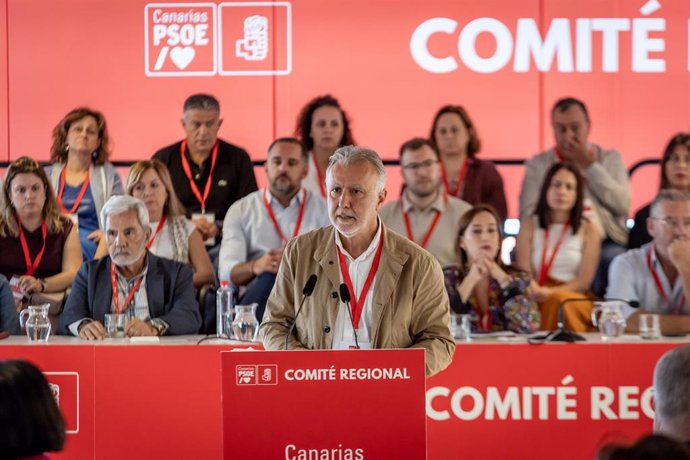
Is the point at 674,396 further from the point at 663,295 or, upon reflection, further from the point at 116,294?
the point at 663,295

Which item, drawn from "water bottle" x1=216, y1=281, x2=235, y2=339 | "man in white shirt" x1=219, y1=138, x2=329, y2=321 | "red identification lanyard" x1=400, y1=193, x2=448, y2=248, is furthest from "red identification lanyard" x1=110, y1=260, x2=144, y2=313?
"red identification lanyard" x1=400, y1=193, x2=448, y2=248

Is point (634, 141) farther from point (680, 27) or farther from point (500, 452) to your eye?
point (500, 452)

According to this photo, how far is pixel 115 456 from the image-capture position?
448cm

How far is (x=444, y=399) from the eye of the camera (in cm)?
456

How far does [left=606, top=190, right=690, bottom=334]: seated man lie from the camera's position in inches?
224

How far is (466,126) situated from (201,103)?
1569 millimetres

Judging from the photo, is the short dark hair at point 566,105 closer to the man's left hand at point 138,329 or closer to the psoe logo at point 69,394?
the man's left hand at point 138,329

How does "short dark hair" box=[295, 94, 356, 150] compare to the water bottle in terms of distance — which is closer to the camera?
the water bottle

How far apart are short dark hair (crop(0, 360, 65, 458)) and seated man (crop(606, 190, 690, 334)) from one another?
4119 mm

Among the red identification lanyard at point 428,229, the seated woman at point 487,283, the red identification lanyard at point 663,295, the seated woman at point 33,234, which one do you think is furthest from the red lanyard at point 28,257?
the red identification lanyard at point 663,295

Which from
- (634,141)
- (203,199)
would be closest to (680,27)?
(634,141)

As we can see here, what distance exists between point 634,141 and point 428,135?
122 centimetres

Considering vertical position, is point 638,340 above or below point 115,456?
above

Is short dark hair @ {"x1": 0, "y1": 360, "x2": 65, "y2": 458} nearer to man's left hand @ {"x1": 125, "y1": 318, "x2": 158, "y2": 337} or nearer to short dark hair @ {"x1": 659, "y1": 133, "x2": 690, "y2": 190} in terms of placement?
man's left hand @ {"x1": 125, "y1": 318, "x2": 158, "y2": 337}
